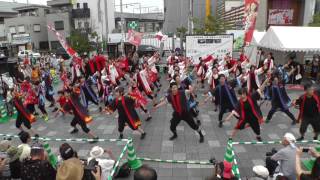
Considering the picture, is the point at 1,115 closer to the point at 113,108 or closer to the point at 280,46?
the point at 113,108

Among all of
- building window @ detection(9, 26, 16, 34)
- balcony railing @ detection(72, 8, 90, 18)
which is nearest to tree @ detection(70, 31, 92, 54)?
balcony railing @ detection(72, 8, 90, 18)

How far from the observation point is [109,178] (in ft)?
15.7

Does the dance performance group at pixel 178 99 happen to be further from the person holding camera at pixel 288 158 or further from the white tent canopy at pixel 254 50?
the white tent canopy at pixel 254 50

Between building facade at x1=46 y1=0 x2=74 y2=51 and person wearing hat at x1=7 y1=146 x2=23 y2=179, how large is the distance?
4178 centimetres

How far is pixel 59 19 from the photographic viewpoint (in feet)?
149

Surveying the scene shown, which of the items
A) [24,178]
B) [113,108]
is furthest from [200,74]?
[24,178]

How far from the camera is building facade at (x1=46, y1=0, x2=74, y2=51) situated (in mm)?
45375

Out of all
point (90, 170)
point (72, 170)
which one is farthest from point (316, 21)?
point (72, 170)

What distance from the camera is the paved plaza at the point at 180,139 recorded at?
21.4 ft

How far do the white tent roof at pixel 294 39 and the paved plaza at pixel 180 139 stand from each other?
185 inches

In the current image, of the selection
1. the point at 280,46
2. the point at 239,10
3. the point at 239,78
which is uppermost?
the point at 239,10

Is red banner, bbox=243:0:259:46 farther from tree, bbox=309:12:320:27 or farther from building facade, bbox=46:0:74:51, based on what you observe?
building facade, bbox=46:0:74:51

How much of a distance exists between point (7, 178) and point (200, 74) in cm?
997

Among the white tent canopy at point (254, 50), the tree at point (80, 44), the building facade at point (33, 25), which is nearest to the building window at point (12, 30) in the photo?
the building facade at point (33, 25)
